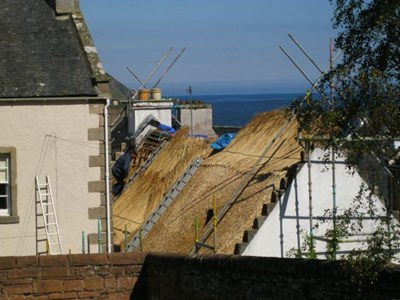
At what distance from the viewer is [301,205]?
2466 centimetres

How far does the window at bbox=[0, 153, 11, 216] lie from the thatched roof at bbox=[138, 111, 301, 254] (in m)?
3.47

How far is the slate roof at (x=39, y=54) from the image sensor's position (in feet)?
92.3

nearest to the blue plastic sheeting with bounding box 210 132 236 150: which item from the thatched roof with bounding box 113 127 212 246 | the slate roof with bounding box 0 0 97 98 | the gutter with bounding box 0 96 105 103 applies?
the thatched roof with bounding box 113 127 212 246

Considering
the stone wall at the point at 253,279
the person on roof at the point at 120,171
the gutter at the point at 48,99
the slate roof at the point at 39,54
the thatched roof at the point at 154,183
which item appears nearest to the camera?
the stone wall at the point at 253,279

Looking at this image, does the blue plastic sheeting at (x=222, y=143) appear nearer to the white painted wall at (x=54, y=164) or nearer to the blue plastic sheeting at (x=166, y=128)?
the white painted wall at (x=54, y=164)

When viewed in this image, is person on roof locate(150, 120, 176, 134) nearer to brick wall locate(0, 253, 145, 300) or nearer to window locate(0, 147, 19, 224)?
window locate(0, 147, 19, 224)

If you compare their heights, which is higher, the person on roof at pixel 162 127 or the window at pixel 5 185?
the person on roof at pixel 162 127

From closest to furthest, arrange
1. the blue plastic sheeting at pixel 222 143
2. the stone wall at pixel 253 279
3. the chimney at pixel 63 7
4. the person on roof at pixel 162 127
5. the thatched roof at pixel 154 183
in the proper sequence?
the stone wall at pixel 253 279, the chimney at pixel 63 7, the thatched roof at pixel 154 183, the blue plastic sheeting at pixel 222 143, the person on roof at pixel 162 127

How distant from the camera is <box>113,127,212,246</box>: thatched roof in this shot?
1275 inches

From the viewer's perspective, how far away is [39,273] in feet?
62.1

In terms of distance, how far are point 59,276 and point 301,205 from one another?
723 centimetres

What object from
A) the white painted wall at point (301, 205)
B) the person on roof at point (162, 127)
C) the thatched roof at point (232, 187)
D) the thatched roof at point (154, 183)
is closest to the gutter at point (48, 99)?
the thatched roof at point (232, 187)

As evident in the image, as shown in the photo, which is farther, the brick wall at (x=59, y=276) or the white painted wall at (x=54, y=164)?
the white painted wall at (x=54, y=164)

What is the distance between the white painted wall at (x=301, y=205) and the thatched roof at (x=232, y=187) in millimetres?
953
